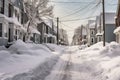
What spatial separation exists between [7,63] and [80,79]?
5.68 m

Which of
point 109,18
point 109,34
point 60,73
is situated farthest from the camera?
point 109,18

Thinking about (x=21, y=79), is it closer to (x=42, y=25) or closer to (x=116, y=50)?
(x=116, y=50)

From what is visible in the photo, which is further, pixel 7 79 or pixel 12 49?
pixel 12 49

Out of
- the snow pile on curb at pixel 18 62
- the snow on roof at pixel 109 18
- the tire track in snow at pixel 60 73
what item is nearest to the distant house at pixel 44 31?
the snow on roof at pixel 109 18

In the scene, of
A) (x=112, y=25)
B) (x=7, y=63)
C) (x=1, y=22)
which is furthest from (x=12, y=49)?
(x=112, y=25)

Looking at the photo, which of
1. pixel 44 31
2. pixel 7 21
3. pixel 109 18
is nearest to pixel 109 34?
pixel 109 18

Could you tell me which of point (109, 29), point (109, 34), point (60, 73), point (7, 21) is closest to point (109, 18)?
point (109, 29)

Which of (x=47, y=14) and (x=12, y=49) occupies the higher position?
(x=47, y=14)

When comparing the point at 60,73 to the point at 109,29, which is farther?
the point at 109,29

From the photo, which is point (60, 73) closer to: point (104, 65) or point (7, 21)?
point (104, 65)

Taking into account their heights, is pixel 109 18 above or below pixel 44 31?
above

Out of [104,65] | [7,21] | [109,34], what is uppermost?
[7,21]

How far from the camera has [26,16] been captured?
180 ft

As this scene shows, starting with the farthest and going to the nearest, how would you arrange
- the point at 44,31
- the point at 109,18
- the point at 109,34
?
the point at 44,31 → the point at 109,18 → the point at 109,34
